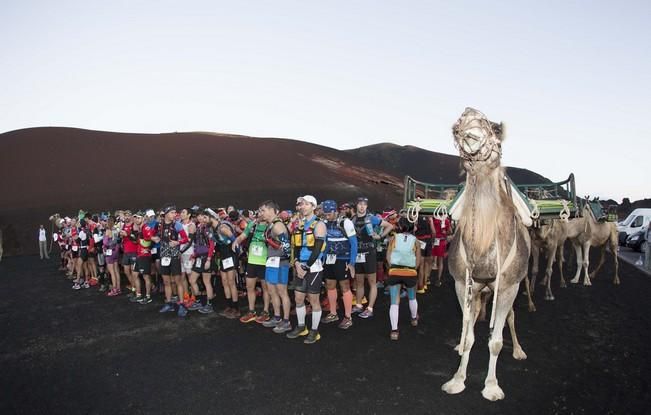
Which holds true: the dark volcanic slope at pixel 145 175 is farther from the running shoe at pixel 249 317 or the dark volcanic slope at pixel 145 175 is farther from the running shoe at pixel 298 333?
the running shoe at pixel 298 333

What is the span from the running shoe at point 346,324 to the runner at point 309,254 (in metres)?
0.74

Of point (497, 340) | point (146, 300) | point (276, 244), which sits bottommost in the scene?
point (146, 300)

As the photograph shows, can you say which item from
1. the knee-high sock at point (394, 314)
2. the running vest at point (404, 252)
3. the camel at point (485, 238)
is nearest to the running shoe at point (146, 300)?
the knee-high sock at point (394, 314)

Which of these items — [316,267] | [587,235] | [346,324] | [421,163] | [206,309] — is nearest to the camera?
[316,267]

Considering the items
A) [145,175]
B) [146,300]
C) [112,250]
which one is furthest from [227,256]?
[145,175]

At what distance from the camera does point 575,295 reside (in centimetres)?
945

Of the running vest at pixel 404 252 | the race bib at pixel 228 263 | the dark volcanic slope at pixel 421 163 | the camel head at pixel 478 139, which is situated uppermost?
the dark volcanic slope at pixel 421 163

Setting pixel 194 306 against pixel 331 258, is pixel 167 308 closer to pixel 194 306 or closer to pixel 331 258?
pixel 194 306

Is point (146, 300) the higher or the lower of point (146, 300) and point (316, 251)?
the lower

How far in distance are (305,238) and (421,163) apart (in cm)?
7801

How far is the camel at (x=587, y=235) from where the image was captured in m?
11.0

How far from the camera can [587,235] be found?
11188 millimetres

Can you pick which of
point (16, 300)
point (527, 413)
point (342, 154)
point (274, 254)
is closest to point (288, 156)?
point (342, 154)

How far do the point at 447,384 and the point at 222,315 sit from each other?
489cm
